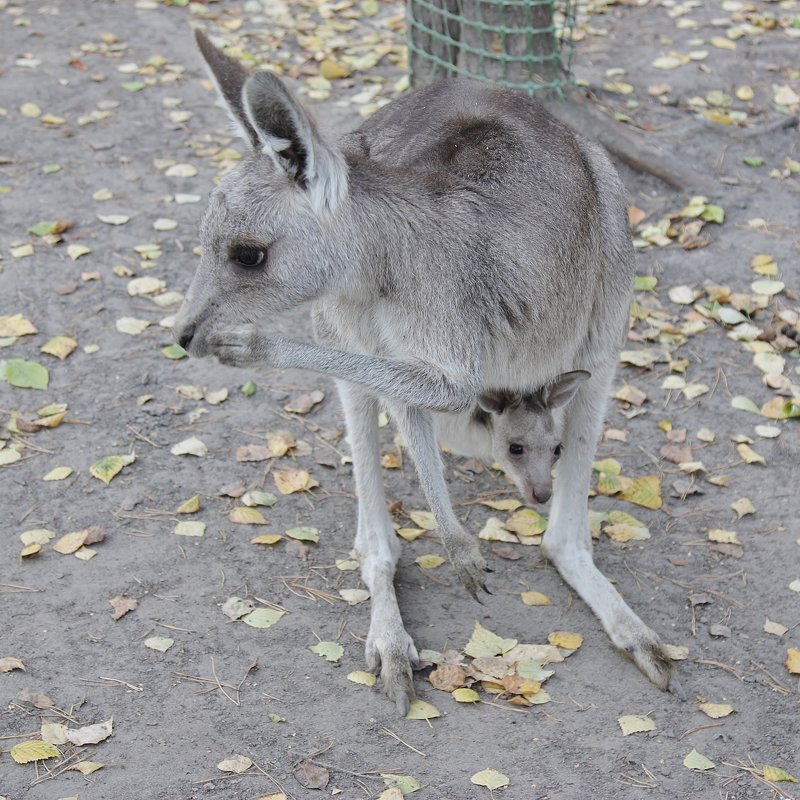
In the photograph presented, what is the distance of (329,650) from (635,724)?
2.89 ft

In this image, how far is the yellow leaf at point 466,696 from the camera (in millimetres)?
3078

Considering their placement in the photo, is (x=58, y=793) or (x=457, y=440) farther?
(x=457, y=440)

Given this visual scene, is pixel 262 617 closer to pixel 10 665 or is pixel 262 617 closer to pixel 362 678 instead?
pixel 362 678

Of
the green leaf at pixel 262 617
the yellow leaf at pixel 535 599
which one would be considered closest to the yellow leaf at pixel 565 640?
the yellow leaf at pixel 535 599

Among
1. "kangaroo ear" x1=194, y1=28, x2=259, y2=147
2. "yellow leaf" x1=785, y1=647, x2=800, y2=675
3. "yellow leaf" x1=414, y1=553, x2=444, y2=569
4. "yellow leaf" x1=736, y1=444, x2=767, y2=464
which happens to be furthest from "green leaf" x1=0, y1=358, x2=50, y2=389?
"yellow leaf" x1=785, y1=647, x2=800, y2=675

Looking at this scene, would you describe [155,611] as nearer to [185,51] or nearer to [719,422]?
[719,422]

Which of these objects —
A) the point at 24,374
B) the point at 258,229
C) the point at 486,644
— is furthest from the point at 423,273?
the point at 24,374

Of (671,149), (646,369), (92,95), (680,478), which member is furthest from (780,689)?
(92,95)

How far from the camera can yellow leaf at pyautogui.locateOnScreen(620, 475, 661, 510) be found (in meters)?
3.90

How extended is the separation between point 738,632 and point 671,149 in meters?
3.05

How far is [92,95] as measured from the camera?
20.8 feet

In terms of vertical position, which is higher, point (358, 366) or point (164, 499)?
point (358, 366)

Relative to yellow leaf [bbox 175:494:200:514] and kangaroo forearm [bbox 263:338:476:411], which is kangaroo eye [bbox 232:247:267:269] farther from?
yellow leaf [bbox 175:494:200:514]

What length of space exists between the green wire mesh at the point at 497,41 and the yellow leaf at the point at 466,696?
3.18 meters
